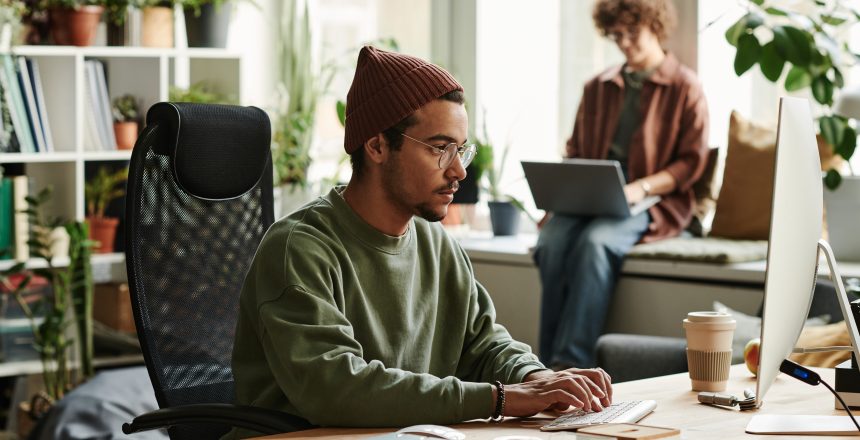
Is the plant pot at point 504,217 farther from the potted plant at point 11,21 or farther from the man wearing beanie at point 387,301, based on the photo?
the man wearing beanie at point 387,301

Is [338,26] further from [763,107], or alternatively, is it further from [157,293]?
[157,293]

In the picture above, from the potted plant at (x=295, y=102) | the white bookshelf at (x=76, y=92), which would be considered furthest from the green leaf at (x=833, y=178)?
the white bookshelf at (x=76, y=92)

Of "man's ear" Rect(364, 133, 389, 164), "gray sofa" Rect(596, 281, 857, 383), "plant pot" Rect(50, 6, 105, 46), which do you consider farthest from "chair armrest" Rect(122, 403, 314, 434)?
"plant pot" Rect(50, 6, 105, 46)

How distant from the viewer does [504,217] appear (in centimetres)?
498

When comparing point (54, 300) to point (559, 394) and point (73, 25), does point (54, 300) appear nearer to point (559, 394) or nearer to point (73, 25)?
point (73, 25)

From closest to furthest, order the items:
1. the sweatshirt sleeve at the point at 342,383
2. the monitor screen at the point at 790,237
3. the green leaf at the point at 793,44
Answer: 1. the monitor screen at the point at 790,237
2. the sweatshirt sleeve at the point at 342,383
3. the green leaf at the point at 793,44

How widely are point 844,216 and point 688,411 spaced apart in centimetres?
230

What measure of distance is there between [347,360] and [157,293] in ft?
1.91

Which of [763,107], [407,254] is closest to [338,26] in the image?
[763,107]

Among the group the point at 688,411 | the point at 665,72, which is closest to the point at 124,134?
the point at 665,72

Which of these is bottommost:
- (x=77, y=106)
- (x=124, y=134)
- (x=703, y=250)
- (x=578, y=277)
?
(x=578, y=277)

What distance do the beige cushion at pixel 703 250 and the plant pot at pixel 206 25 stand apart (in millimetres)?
1779

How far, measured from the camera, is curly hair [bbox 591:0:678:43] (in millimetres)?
4266

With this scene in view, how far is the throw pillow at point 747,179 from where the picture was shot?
4137mm
